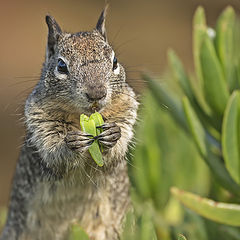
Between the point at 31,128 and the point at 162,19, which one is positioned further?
the point at 162,19

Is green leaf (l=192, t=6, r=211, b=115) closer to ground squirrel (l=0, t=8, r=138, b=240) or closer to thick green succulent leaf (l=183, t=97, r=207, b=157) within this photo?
thick green succulent leaf (l=183, t=97, r=207, b=157)

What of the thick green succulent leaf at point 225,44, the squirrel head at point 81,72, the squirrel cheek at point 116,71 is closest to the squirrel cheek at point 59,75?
the squirrel head at point 81,72

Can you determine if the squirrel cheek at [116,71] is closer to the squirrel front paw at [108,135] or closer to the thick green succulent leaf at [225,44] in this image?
the squirrel front paw at [108,135]

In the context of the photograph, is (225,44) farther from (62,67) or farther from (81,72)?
(62,67)

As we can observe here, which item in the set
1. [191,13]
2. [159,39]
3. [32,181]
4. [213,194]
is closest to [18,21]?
[159,39]

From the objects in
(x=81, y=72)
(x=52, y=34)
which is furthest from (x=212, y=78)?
(x=52, y=34)

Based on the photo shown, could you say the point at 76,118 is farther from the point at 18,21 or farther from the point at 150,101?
the point at 18,21

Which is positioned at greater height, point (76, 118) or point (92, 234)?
point (76, 118)

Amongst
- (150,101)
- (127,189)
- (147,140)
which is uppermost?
(150,101)
